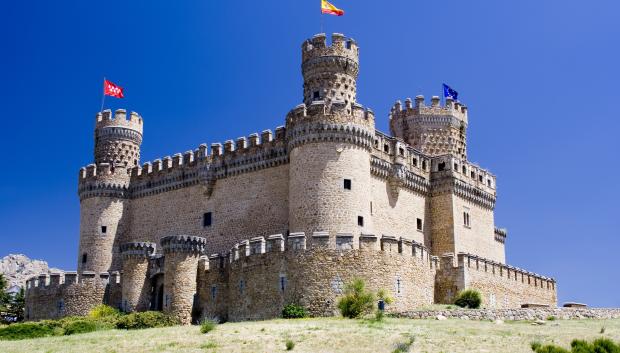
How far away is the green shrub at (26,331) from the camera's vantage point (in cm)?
4194

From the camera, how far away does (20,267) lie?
84.6 meters

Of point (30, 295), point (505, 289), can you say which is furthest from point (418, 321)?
point (30, 295)

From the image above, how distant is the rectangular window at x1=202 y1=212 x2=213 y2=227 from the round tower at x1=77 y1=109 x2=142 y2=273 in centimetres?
676

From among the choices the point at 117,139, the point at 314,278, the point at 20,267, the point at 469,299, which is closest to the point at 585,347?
the point at 314,278

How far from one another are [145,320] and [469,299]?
50.4 ft

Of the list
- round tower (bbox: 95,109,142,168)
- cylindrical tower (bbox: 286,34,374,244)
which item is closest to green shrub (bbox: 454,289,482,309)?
cylindrical tower (bbox: 286,34,374,244)

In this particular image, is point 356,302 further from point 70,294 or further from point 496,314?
point 70,294

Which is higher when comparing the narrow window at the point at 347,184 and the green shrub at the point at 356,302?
the narrow window at the point at 347,184

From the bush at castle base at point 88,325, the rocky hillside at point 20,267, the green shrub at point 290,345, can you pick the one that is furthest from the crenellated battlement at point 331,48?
the rocky hillside at point 20,267

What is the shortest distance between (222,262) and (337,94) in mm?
11895

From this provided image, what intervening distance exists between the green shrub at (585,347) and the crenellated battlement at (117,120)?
3659cm

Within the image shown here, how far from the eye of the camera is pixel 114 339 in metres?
33.0

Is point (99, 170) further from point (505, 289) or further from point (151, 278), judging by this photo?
point (505, 289)

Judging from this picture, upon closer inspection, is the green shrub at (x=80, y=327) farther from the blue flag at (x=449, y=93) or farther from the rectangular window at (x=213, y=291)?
the blue flag at (x=449, y=93)
